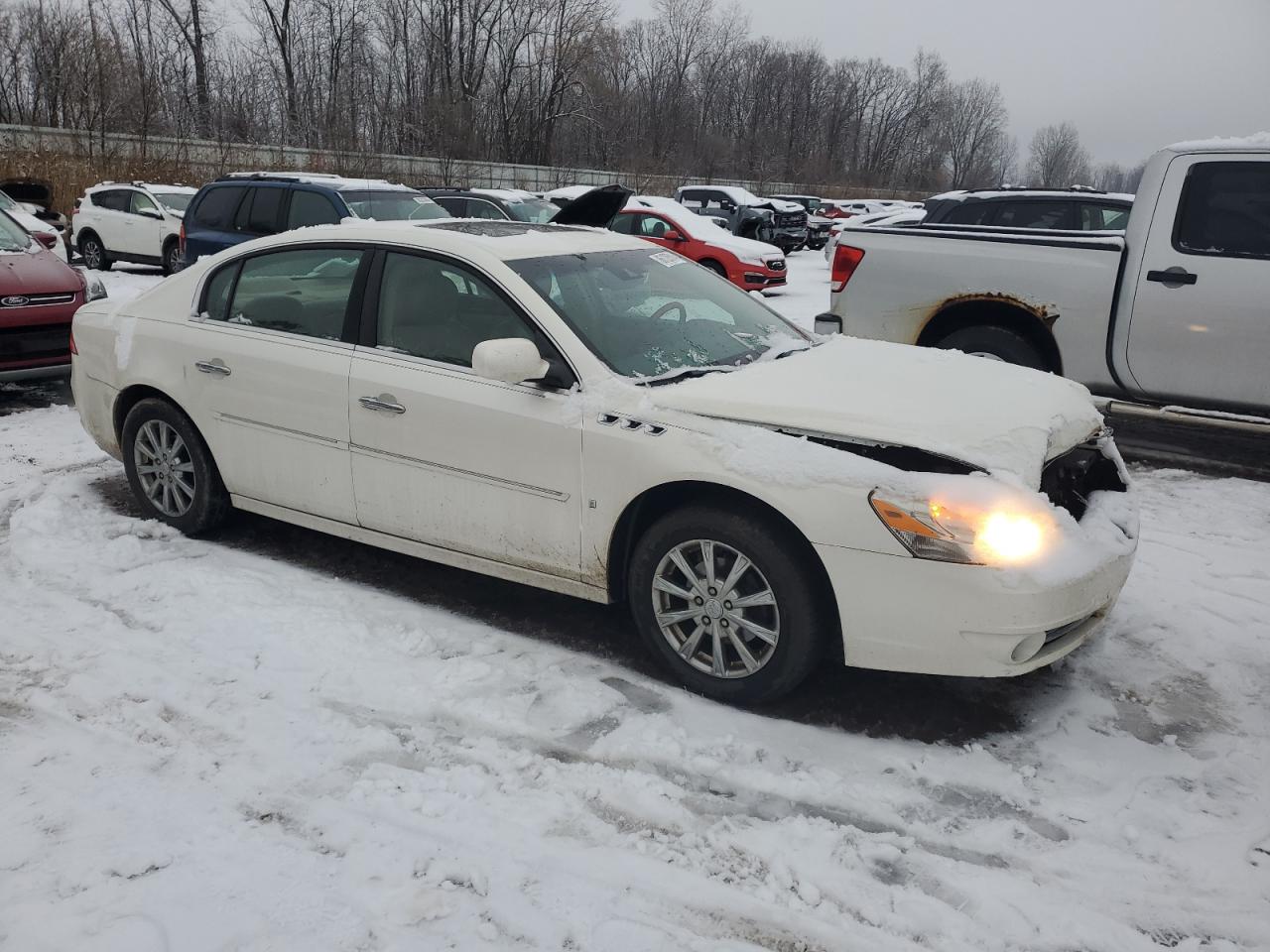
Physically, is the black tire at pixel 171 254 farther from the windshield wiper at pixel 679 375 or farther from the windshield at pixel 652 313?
the windshield wiper at pixel 679 375

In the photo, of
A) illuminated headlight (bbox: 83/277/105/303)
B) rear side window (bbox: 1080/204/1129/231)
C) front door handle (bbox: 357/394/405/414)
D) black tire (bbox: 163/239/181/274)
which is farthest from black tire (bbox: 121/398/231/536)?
black tire (bbox: 163/239/181/274)

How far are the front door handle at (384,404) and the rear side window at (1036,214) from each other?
25.5 ft

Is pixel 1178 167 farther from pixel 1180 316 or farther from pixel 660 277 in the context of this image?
pixel 660 277

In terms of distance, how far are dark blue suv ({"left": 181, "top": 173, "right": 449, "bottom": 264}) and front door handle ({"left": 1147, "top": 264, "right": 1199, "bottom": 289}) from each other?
26.8 feet

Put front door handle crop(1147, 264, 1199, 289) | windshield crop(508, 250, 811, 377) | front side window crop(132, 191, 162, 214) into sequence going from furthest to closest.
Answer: front side window crop(132, 191, 162, 214)
front door handle crop(1147, 264, 1199, 289)
windshield crop(508, 250, 811, 377)

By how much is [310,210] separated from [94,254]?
31.1 ft

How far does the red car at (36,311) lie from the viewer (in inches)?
305

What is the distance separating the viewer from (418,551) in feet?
13.9

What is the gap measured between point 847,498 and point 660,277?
177 cm

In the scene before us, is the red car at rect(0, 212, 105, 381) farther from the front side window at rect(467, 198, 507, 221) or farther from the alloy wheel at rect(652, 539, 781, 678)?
the front side window at rect(467, 198, 507, 221)

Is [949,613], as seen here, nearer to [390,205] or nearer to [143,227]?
[390,205]

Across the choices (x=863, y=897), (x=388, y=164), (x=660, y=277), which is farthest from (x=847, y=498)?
(x=388, y=164)

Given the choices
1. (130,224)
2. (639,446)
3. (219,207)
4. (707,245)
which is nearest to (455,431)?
(639,446)

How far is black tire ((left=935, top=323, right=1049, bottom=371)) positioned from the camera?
6.61 metres
